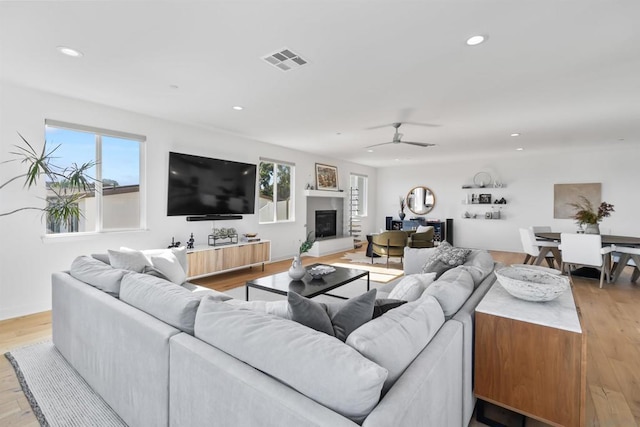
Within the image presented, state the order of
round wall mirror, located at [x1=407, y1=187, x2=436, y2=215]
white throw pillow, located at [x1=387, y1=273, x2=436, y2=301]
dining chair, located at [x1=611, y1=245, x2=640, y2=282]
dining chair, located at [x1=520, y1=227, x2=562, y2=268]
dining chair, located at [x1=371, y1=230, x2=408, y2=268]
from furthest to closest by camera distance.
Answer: round wall mirror, located at [x1=407, y1=187, x2=436, y2=215] → dining chair, located at [x1=371, y1=230, x2=408, y2=268] → dining chair, located at [x1=520, y1=227, x2=562, y2=268] → dining chair, located at [x1=611, y1=245, x2=640, y2=282] → white throw pillow, located at [x1=387, y1=273, x2=436, y2=301]

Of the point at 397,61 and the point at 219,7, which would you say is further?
the point at 397,61

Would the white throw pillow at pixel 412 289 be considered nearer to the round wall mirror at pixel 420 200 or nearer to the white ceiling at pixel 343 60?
the white ceiling at pixel 343 60

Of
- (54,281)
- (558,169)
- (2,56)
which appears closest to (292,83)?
(2,56)

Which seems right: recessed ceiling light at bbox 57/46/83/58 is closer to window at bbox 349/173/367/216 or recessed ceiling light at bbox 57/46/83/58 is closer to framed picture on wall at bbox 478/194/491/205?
window at bbox 349/173/367/216

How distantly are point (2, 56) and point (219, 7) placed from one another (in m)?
2.15

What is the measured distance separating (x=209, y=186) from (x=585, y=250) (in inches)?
230

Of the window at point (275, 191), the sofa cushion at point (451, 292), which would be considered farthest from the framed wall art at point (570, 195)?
the sofa cushion at point (451, 292)

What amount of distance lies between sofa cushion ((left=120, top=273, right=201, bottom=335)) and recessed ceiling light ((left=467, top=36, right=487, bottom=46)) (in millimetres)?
2562

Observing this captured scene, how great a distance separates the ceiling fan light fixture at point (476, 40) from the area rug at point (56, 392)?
3382 millimetres

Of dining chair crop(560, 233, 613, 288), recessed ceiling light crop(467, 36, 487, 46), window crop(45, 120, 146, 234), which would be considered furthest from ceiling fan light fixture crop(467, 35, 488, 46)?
window crop(45, 120, 146, 234)

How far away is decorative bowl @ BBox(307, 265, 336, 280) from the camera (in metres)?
3.39

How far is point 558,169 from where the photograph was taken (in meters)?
7.18

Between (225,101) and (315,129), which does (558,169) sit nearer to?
(315,129)

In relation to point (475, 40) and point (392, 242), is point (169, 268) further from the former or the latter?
point (392, 242)
